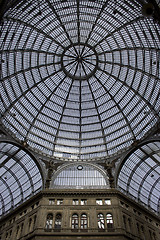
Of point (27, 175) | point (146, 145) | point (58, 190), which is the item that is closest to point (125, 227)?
point (58, 190)

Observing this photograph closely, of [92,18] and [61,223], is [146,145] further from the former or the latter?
[92,18]

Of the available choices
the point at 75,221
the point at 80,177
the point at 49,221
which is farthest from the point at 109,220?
the point at 80,177

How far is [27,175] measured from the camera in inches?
1965

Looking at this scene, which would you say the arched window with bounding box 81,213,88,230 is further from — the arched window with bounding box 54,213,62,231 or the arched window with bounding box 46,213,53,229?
the arched window with bounding box 46,213,53,229

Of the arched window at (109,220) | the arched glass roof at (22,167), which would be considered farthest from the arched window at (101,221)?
the arched glass roof at (22,167)

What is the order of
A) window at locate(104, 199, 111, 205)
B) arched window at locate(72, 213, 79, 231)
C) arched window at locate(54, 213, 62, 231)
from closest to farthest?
arched window at locate(54, 213, 62, 231) → arched window at locate(72, 213, 79, 231) → window at locate(104, 199, 111, 205)

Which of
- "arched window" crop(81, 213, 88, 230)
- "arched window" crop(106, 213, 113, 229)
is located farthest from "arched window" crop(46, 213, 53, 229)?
"arched window" crop(106, 213, 113, 229)

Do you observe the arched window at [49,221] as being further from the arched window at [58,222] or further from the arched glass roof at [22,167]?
the arched glass roof at [22,167]

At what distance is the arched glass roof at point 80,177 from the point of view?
4541 cm

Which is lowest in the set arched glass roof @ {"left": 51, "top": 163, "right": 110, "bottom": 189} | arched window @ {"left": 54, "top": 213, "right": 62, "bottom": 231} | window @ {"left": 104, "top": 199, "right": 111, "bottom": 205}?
arched window @ {"left": 54, "top": 213, "right": 62, "bottom": 231}

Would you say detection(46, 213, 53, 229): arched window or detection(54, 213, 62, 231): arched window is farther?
detection(46, 213, 53, 229): arched window

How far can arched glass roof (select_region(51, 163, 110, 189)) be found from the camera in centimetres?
4541

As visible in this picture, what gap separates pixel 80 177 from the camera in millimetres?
47281

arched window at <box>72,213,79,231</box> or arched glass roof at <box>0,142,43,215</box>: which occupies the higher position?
arched glass roof at <box>0,142,43,215</box>
